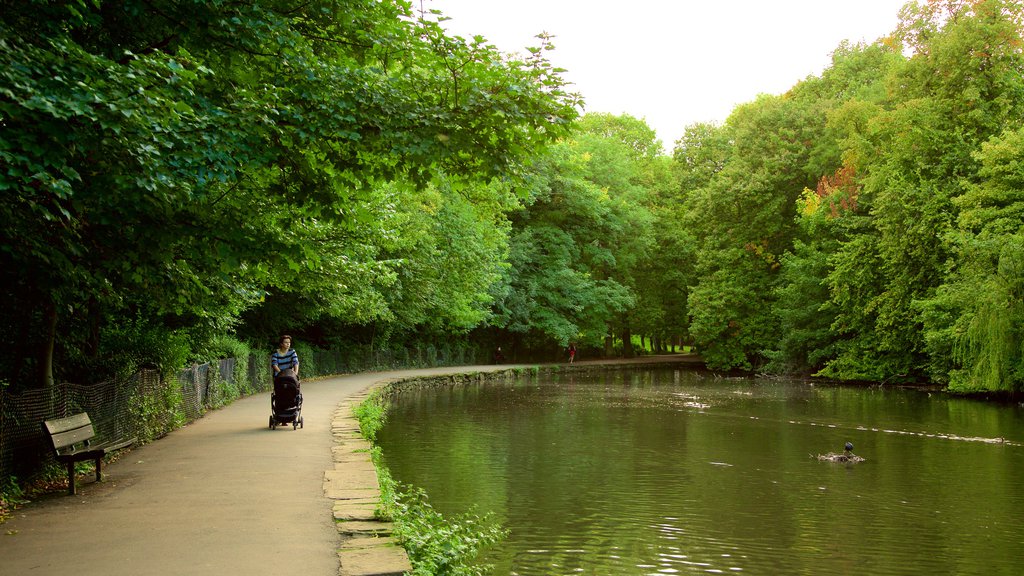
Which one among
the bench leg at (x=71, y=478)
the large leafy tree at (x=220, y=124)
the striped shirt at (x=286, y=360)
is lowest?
the bench leg at (x=71, y=478)

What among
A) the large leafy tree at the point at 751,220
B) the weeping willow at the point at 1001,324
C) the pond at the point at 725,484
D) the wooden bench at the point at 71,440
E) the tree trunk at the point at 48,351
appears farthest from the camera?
the large leafy tree at the point at 751,220

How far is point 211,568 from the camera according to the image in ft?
18.8

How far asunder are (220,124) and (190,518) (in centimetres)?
340

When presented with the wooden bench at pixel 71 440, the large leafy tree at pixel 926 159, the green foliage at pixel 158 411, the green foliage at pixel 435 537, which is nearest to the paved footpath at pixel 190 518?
the wooden bench at pixel 71 440

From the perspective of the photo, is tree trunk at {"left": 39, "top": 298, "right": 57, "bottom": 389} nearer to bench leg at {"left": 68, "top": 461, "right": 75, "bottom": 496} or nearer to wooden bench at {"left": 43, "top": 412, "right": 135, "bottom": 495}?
wooden bench at {"left": 43, "top": 412, "right": 135, "bottom": 495}

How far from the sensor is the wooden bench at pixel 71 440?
8.41 metres

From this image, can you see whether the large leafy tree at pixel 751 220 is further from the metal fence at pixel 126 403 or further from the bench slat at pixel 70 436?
the bench slat at pixel 70 436

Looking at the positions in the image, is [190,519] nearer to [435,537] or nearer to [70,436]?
[435,537]

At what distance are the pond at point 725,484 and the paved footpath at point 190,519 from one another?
2097 mm

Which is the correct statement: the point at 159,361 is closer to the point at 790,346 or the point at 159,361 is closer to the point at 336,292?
the point at 336,292

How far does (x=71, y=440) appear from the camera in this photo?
8.82 meters

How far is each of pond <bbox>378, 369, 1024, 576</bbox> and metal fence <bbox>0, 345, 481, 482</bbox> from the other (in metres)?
3.72

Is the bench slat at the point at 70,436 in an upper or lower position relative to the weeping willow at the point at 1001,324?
lower

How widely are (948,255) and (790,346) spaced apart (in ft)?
36.8
